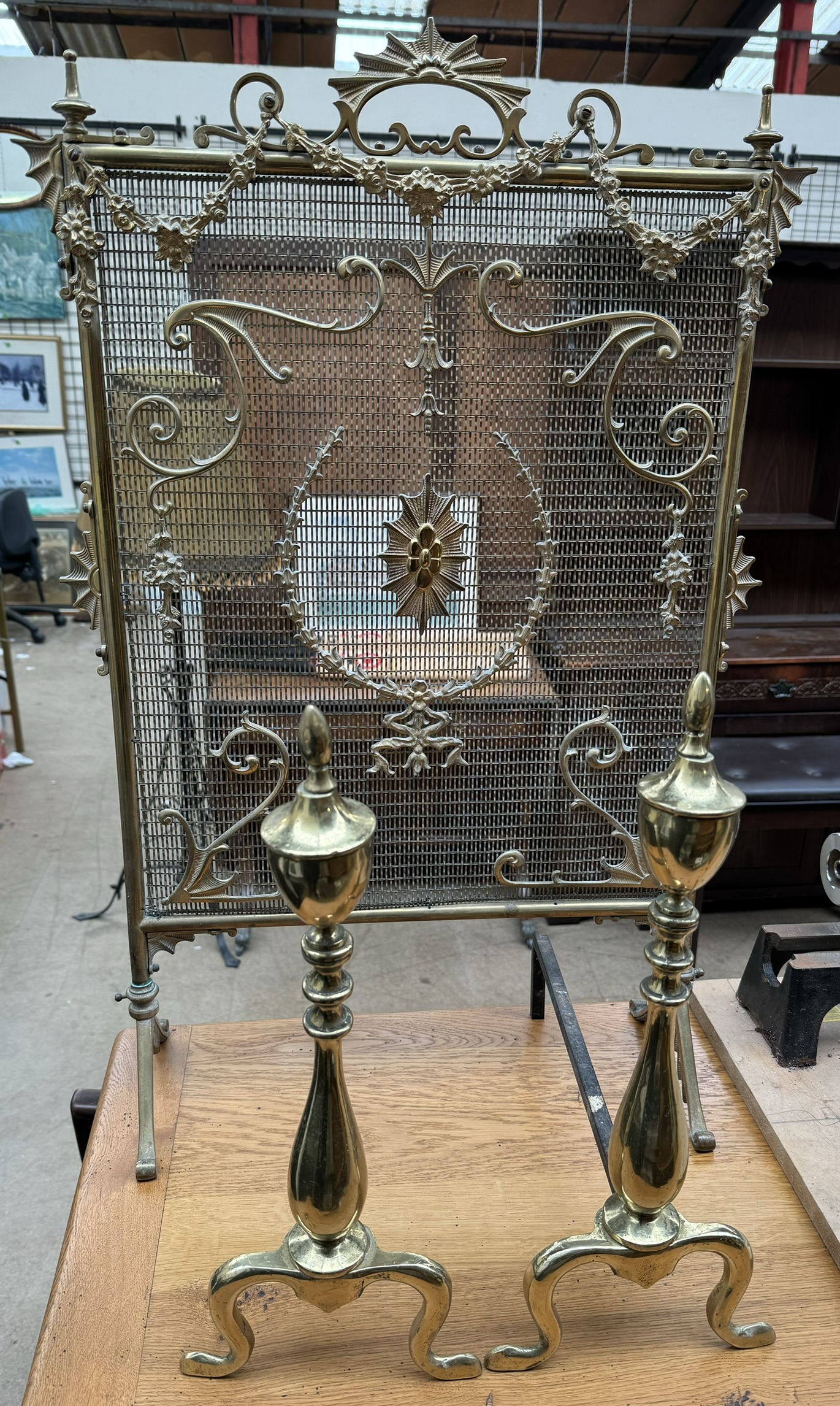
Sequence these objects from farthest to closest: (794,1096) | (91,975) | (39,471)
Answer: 1. (39,471)
2. (91,975)
3. (794,1096)

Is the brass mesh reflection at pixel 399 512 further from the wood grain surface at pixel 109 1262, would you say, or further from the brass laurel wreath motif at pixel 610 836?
the wood grain surface at pixel 109 1262

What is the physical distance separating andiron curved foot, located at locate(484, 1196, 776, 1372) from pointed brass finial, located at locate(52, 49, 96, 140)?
102 cm

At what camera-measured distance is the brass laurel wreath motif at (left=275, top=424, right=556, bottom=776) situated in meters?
0.96

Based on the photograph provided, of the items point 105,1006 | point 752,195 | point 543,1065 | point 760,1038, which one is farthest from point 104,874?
point 752,195

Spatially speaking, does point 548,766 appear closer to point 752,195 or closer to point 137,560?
point 137,560

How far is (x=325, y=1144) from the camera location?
0.69 m

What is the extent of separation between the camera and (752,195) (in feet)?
2.93

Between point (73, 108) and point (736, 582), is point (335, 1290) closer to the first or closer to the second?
point (736, 582)

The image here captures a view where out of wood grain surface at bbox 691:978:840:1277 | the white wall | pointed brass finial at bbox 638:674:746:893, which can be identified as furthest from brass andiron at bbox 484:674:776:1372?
the white wall

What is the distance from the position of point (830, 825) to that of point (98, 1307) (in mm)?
1623

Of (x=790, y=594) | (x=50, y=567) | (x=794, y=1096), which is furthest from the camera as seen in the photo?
(x=50, y=567)

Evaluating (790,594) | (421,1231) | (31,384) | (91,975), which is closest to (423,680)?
(421,1231)

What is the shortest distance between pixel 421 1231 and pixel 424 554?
66cm

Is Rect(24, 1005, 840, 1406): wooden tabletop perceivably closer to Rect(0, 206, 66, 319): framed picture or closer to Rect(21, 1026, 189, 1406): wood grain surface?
Rect(21, 1026, 189, 1406): wood grain surface
